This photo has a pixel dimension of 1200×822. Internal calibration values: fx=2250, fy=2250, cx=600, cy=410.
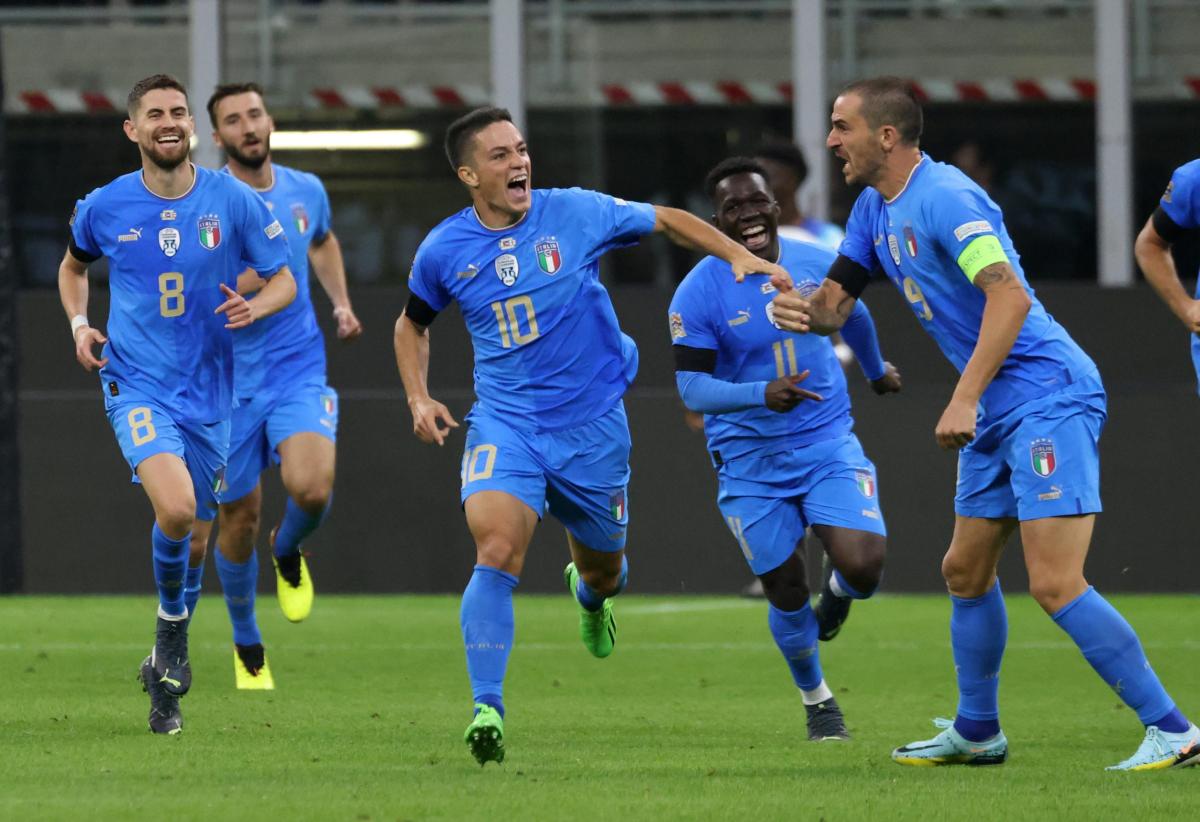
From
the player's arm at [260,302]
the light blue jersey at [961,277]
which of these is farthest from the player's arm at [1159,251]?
the player's arm at [260,302]

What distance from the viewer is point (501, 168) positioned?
7.36 m

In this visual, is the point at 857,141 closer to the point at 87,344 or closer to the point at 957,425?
the point at 957,425

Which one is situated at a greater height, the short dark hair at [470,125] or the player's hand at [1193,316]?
the short dark hair at [470,125]

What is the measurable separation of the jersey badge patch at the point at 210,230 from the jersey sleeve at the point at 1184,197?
11.1 feet

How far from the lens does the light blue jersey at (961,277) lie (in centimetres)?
666

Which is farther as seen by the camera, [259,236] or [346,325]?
[346,325]

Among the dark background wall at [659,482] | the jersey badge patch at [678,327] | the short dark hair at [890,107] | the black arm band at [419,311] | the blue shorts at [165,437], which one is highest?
the short dark hair at [890,107]

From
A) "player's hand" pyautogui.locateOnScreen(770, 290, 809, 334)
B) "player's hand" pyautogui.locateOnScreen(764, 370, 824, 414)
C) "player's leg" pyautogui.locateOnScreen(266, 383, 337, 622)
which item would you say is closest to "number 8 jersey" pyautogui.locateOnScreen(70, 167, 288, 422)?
"player's leg" pyautogui.locateOnScreen(266, 383, 337, 622)

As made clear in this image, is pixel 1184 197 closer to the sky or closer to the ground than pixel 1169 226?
closer to the sky

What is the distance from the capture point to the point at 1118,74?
1595 centimetres

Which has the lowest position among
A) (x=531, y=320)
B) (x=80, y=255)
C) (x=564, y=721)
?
(x=564, y=721)

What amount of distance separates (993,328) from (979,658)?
116 centimetres

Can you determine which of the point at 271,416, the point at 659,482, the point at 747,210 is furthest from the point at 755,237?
the point at 659,482

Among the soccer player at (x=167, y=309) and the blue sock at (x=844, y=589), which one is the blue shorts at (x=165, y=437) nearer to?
the soccer player at (x=167, y=309)
